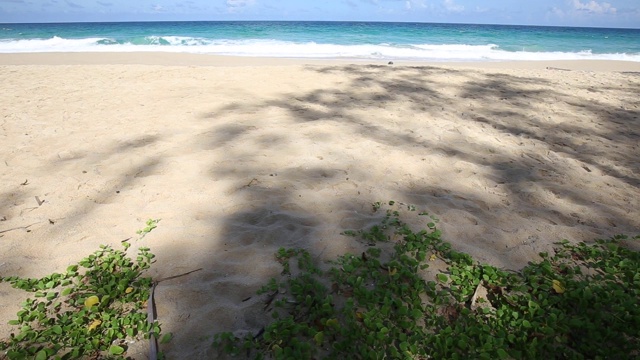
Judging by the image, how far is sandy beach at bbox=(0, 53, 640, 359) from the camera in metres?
2.11

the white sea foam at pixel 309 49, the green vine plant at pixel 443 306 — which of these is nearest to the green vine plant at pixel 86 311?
the green vine plant at pixel 443 306

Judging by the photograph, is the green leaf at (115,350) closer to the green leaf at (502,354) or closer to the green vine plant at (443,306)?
the green vine plant at (443,306)

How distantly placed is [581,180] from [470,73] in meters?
4.67

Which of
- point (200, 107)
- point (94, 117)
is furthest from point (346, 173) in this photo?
point (94, 117)

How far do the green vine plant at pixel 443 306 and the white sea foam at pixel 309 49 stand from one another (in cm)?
1474

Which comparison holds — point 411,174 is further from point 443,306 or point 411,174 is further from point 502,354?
point 502,354

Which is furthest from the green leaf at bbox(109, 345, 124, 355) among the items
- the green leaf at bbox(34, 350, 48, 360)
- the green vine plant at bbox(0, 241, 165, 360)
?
the green leaf at bbox(34, 350, 48, 360)

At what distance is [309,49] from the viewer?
18406 millimetres

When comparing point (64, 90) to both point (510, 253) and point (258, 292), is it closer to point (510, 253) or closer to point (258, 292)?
point (258, 292)

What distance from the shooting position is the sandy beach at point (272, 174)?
6.91ft

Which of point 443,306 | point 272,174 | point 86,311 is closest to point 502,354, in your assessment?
point 443,306

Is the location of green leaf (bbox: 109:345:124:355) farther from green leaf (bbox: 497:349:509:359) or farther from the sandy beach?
green leaf (bbox: 497:349:509:359)

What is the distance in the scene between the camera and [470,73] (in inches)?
284

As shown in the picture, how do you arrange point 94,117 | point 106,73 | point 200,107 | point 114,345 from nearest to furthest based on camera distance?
point 114,345 → point 94,117 → point 200,107 → point 106,73
